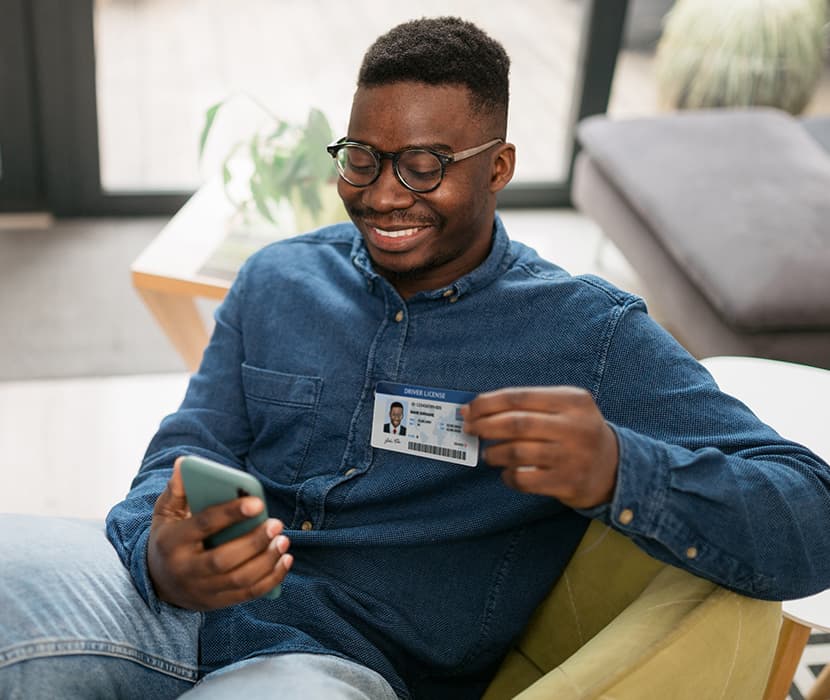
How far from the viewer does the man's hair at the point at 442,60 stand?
4.56 feet

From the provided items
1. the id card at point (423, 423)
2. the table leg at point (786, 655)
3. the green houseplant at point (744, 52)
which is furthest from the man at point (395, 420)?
the green houseplant at point (744, 52)

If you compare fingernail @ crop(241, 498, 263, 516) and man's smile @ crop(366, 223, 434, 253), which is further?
man's smile @ crop(366, 223, 434, 253)

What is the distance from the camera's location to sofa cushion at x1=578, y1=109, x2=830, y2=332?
8.38 feet

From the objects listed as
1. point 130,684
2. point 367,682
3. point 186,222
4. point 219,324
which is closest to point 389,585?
point 367,682

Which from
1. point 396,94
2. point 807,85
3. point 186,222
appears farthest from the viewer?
point 807,85

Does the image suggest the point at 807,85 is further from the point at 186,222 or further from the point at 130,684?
the point at 130,684

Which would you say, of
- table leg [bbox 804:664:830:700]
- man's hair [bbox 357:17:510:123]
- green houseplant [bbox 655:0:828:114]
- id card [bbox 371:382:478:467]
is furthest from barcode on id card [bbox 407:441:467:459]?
green houseplant [bbox 655:0:828:114]

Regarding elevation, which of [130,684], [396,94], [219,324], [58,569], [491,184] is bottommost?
[130,684]

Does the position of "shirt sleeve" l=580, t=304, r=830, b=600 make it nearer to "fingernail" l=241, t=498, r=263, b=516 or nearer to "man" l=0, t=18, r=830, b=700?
"man" l=0, t=18, r=830, b=700

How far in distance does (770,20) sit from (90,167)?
2.37m

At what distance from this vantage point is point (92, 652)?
1.24 metres

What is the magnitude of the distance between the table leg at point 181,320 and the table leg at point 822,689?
149 centimetres

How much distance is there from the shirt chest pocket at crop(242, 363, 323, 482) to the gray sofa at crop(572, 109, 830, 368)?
138cm

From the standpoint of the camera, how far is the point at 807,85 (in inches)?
154
